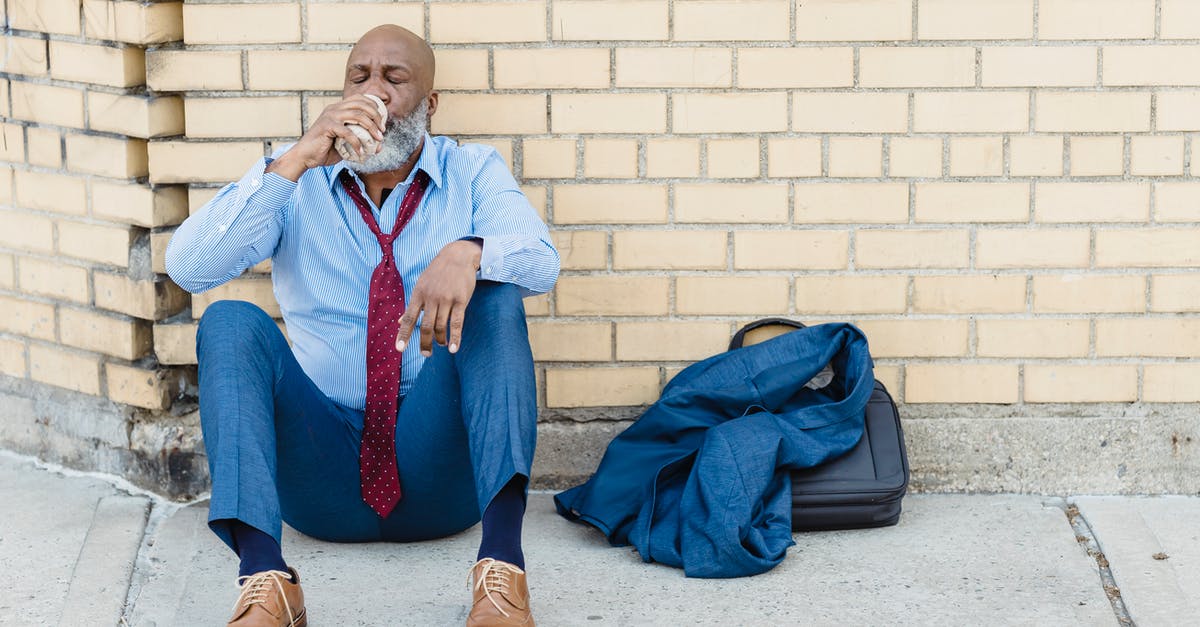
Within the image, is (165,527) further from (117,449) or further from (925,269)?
(925,269)

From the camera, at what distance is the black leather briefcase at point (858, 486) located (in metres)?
3.54

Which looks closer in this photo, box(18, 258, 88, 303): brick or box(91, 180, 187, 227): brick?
box(91, 180, 187, 227): brick

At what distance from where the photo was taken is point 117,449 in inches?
155

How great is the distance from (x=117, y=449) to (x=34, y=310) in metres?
0.48

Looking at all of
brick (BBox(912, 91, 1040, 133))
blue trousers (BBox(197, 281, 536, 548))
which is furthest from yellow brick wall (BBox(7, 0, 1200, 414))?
blue trousers (BBox(197, 281, 536, 548))

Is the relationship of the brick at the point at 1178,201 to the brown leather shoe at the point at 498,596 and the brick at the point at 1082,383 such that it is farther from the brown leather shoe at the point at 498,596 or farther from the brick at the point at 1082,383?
the brown leather shoe at the point at 498,596

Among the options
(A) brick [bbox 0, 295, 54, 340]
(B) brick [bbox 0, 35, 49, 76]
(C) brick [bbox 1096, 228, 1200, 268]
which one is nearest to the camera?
(C) brick [bbox 1096, 228, 1200, 268]

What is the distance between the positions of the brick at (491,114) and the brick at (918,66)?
858mm

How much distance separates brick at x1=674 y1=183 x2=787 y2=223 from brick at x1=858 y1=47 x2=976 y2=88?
0.38 metres

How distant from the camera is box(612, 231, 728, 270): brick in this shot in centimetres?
381

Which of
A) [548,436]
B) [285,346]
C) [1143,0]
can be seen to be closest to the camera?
[285,346]

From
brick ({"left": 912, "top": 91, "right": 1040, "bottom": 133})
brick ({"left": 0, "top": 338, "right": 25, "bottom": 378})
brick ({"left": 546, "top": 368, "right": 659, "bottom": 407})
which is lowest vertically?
brick ({"left": 546, "top": 368, "right": 659, "bottom": 407})

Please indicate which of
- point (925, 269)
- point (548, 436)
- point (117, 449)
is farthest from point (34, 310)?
point (925, 269)

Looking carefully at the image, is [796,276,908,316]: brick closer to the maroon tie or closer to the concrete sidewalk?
the concrete sidewalk
